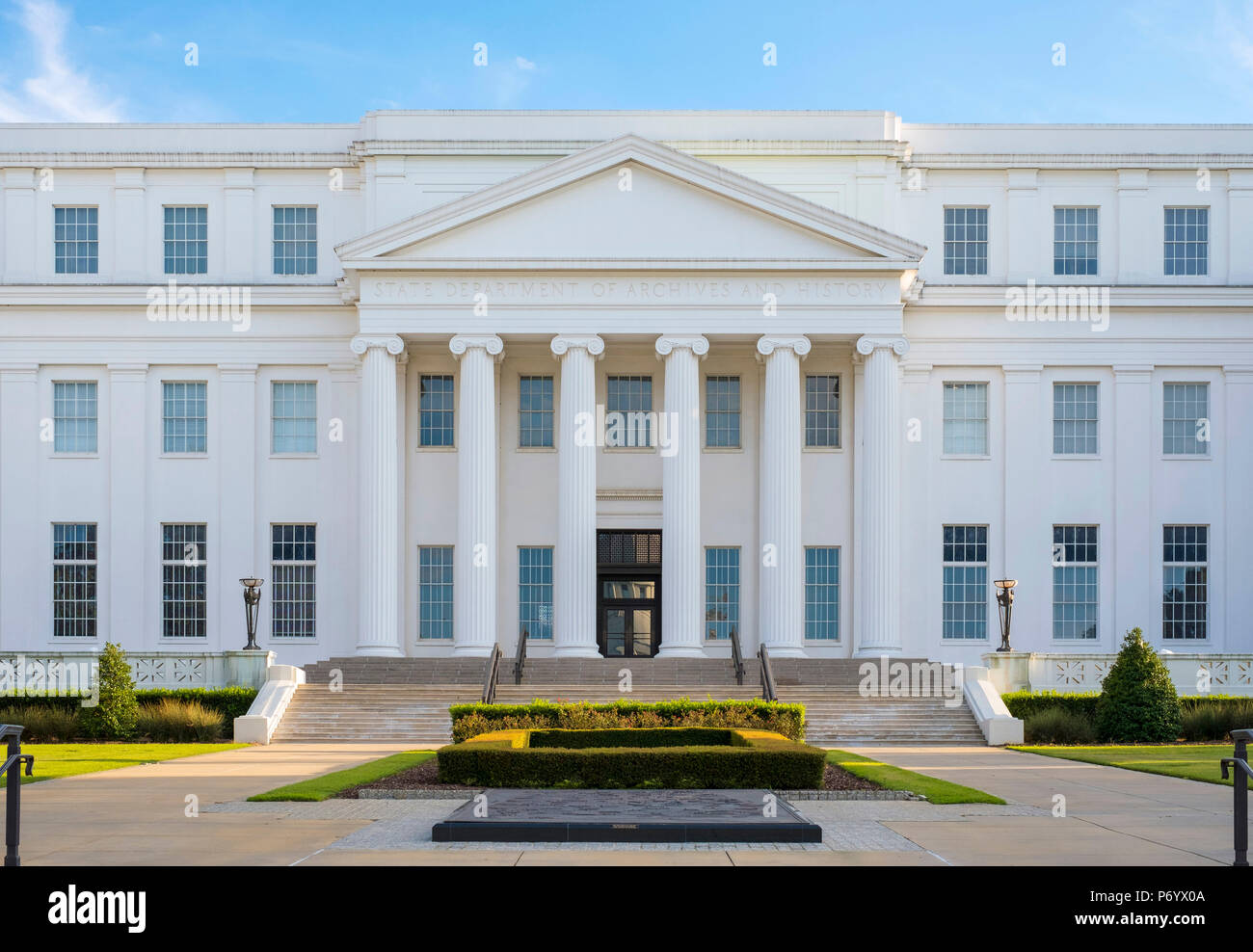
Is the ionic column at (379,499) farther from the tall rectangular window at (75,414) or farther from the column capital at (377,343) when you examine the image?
the tall rectangular window at (75,414)

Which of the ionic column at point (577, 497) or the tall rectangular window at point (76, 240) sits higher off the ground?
the tall rectangular window at point (76, 240)

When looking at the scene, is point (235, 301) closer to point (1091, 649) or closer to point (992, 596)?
point (992, 596)

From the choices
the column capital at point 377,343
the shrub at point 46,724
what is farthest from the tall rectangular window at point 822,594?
the shrub at point 46,724

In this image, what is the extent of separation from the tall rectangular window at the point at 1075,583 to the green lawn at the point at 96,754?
25.2 metres

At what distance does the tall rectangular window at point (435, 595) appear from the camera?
42.3 metres

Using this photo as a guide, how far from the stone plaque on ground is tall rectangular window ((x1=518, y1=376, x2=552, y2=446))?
27.2m

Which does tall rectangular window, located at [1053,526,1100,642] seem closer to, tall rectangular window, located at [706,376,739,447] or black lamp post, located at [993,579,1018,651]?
black lamp post, located at [993,579,1018,651]

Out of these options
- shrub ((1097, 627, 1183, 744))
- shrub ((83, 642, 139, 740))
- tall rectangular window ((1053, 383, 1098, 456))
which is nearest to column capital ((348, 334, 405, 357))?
shrub ((83, 642, 139, 740))

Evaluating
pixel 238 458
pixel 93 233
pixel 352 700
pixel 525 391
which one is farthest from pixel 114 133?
pixel 352 700

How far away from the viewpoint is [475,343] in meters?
39.4

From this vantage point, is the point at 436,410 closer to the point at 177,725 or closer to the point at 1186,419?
the point at 177,725

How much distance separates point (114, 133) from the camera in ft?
147

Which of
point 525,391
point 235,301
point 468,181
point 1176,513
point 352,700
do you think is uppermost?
point 468,181

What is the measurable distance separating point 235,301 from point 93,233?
576 centimetres
